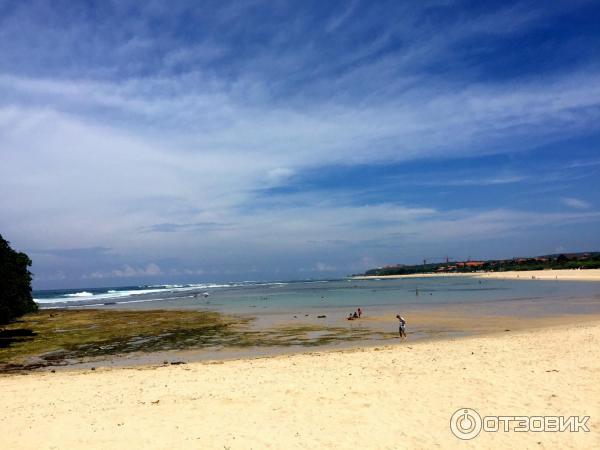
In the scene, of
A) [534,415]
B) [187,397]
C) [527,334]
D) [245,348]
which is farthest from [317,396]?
[527,334]

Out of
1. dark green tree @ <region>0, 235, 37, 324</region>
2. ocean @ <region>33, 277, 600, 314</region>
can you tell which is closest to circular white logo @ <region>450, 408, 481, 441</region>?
ocean @ <region>33, 277, 600, 314</region>

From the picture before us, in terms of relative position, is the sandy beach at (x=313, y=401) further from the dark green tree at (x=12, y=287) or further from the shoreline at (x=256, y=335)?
the dark green tree at (x=12, y=287)

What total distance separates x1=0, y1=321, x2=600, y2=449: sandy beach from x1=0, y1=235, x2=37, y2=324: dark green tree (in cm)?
1456

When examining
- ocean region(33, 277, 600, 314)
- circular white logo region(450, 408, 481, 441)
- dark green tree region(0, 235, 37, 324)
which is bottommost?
ocean region(33, 277, 600, 314)

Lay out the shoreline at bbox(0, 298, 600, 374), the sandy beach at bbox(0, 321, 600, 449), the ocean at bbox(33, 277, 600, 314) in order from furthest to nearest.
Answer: the ocean at bbox(33, 277, 600, 314)
the shoreline at bbox(0, 298, 600, 374)
the sandy beach at bbox(0, 321, 600, 449)

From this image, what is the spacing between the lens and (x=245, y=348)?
24156 millimetres

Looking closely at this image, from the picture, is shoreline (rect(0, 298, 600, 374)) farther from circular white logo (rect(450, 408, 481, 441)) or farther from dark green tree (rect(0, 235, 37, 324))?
circular white logo (rect(450, 408, 481, 441))

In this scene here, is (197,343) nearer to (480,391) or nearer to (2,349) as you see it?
(2,349)

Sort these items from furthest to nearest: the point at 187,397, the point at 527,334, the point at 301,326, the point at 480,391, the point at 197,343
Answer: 1. the point at 301,326
2. the point at 197,343
3. the point at 527,334
4. the point at 187,397
5. the point at 480,391

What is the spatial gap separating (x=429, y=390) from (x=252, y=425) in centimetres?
522

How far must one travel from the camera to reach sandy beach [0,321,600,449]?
9477 mm

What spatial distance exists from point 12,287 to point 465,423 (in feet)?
105

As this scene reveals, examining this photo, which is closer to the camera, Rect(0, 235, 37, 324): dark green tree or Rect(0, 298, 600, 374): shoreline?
Rect(0, 298, 600, 374): shoreline

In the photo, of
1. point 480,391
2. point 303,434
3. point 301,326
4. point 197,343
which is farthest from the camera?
point 301,326
